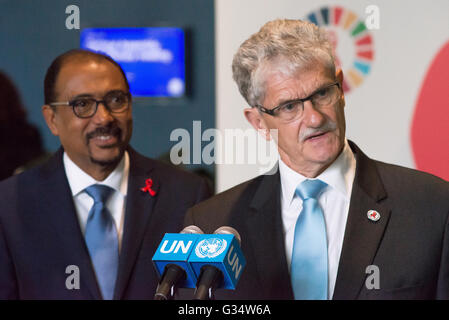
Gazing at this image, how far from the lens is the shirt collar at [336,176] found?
182 cm

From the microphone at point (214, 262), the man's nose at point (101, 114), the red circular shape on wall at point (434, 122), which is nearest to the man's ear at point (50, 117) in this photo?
the man's nose at point (101, 114)

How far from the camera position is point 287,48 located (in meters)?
1.74

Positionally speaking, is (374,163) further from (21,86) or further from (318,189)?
(21,86)

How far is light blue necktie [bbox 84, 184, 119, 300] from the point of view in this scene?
2.12 meters

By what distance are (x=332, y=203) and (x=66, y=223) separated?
37.3 inches

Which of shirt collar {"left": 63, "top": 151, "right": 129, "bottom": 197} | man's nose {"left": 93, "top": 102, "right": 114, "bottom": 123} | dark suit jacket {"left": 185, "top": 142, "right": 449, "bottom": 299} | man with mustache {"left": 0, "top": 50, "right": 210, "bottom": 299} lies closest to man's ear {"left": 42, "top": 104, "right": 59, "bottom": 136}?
man with mustache {"left": 0, "top": 50, "right": 210, "bottom": 299}

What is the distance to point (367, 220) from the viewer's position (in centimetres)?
174

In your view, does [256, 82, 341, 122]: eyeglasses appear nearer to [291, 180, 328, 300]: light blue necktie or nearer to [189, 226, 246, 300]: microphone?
[291, 180, 328, 300]: light blue necktie

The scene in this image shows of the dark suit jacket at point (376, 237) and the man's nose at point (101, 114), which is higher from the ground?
the man's nose at point (101, 114)

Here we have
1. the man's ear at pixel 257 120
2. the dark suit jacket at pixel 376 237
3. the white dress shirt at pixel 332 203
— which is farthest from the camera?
the man's ear at pixel 257 120

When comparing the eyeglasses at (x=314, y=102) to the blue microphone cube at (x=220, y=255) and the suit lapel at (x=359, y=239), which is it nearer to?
the suit lapel at (x=359, y=239)

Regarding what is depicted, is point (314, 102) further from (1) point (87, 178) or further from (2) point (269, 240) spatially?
(1) point (87, 178)
